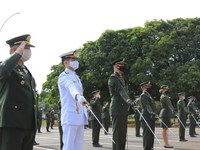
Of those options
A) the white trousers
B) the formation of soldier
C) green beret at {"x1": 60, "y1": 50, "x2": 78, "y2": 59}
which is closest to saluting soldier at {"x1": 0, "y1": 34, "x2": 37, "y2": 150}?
the formation of soldier

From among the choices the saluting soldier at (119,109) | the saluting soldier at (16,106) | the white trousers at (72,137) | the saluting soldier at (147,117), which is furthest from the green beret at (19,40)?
the saluting soldier at (147,117)

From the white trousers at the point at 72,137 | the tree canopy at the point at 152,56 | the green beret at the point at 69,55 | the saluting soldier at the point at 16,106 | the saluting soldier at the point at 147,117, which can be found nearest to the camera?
the saluting soldier at the point at 16,106

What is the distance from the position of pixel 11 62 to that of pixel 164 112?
381 inches

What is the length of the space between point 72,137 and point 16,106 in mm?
1729

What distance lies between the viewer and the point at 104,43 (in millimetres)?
44469

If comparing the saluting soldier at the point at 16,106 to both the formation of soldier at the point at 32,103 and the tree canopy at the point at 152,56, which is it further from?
the tree canopy at the point at 152,56

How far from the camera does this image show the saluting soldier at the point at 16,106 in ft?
15.7

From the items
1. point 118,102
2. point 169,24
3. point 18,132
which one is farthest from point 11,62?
point 169,24

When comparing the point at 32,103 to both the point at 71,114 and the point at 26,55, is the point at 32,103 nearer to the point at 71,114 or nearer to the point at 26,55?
the point at 26,55

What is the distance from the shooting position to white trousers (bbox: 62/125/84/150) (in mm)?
6291

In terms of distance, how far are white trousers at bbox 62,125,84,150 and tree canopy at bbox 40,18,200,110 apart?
100ft

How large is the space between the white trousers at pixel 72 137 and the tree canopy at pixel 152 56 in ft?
100

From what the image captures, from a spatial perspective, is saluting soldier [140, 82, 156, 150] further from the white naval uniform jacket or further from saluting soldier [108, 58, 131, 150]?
the white naval uniform jacket

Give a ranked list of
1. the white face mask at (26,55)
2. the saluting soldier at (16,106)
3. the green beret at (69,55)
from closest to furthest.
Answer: the saluting soldier at (16,106) < the white face mask at (26,55) < the green beret at (69,55)
